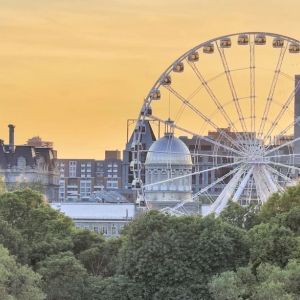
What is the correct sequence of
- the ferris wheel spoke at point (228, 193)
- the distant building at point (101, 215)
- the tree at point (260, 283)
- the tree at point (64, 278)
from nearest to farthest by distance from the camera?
the tree at point (260, 283), the tree at point (64, 278), the ferris wheel spoke at point (228, 193), the distant building at point (101, 215)

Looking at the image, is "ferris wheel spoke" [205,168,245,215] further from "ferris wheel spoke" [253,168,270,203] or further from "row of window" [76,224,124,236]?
"row of window" [76,224,124,236]

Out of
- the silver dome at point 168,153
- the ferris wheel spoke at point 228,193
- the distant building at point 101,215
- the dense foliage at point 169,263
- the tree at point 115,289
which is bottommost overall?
the tree at point 115,289

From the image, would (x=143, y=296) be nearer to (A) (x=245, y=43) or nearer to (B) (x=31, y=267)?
(B) (x=31, y=267)

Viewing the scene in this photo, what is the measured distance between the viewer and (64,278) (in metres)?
87.0

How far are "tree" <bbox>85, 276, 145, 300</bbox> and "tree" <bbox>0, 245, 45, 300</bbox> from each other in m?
4.37

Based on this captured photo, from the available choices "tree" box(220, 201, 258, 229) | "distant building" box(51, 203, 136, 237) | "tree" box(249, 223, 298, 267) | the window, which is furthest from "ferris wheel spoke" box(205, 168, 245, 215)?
the window

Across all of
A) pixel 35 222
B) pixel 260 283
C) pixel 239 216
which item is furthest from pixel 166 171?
pixel 260 283

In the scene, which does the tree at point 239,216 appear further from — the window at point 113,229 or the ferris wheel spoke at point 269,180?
the window at point 113,229

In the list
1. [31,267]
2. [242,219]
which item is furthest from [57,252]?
[242,219]

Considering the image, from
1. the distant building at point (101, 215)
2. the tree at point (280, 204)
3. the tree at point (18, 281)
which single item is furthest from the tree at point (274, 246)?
the distant building at point (101, 215)

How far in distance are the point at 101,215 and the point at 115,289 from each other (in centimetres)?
7768

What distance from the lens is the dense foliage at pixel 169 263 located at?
→ 81.5 metres

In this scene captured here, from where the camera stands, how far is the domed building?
153 m

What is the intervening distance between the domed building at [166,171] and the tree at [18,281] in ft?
222
